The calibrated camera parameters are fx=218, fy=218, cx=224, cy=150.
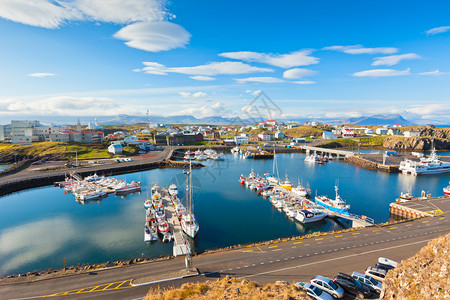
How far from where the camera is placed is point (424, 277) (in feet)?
29.1

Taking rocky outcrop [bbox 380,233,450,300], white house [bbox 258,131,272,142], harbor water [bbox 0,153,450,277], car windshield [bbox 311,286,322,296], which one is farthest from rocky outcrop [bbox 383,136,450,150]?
rocky outcrop [bbox 380,233,450,300]

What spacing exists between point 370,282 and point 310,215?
1653cm

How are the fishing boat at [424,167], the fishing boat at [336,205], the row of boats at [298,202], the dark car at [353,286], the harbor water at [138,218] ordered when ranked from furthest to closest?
the fishing boat at [424,167]
the fishing boat at [336,205]
the row of boats at [298,202]
the harbor water at [138,218]
the dark car at [353,286]

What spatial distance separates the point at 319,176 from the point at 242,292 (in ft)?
171

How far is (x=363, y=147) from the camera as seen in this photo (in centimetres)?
11462

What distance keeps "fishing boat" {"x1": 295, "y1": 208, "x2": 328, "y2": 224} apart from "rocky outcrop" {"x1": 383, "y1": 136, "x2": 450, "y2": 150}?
4330 inches

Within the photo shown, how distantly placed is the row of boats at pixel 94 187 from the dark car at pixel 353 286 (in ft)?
132

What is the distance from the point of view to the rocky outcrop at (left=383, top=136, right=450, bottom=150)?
108m

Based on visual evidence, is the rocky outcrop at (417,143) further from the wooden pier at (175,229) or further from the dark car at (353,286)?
the dark car at (353,286)

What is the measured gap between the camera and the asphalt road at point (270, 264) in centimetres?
1530

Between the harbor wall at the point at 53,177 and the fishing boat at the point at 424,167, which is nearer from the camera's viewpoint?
the harbor wall at the point at 53,177

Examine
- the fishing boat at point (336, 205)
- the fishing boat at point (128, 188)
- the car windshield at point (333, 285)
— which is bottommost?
the fishing boat at point (128, 188)

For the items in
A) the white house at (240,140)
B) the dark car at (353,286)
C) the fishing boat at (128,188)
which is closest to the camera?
the dark car at (353,286)

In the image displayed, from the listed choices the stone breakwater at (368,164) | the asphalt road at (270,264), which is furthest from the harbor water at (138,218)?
the stone breakwater at (368,164)
